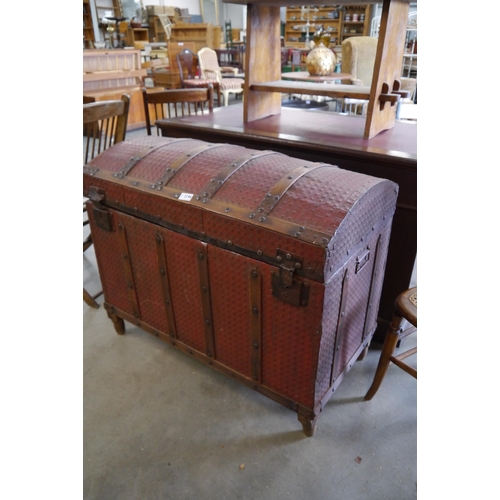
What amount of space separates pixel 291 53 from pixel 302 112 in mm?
7494

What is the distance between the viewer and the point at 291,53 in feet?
29.3

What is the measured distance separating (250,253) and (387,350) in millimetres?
718

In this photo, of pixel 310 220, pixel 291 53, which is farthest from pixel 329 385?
pixel 291 53

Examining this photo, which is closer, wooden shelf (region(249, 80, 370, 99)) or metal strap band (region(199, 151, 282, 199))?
metal strap band (region(199, 151, 282, 199))

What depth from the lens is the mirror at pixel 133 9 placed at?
35.5 ft

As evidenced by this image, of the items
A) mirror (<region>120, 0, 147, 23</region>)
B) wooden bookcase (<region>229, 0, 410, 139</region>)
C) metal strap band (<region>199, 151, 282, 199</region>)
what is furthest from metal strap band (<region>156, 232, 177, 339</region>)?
mirror (<region>120, 0, 147, 23</region>)

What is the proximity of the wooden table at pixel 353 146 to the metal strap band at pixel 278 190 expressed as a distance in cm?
44

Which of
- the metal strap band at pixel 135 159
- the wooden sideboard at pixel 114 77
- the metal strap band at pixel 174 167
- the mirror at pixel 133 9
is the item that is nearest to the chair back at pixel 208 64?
the wooden sideboard at pixel 114 77

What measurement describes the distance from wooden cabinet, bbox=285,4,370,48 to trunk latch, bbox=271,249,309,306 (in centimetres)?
1005

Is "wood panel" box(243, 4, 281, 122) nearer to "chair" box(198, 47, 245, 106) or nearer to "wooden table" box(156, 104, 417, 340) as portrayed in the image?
"wooden table" box(156, 104, 417, 340)

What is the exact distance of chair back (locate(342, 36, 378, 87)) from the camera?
A: 4.17 metres

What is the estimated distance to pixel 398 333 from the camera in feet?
4.96

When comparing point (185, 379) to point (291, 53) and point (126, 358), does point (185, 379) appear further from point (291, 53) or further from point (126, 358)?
point (291, 53)

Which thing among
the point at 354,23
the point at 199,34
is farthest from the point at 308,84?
the point at 354,23
